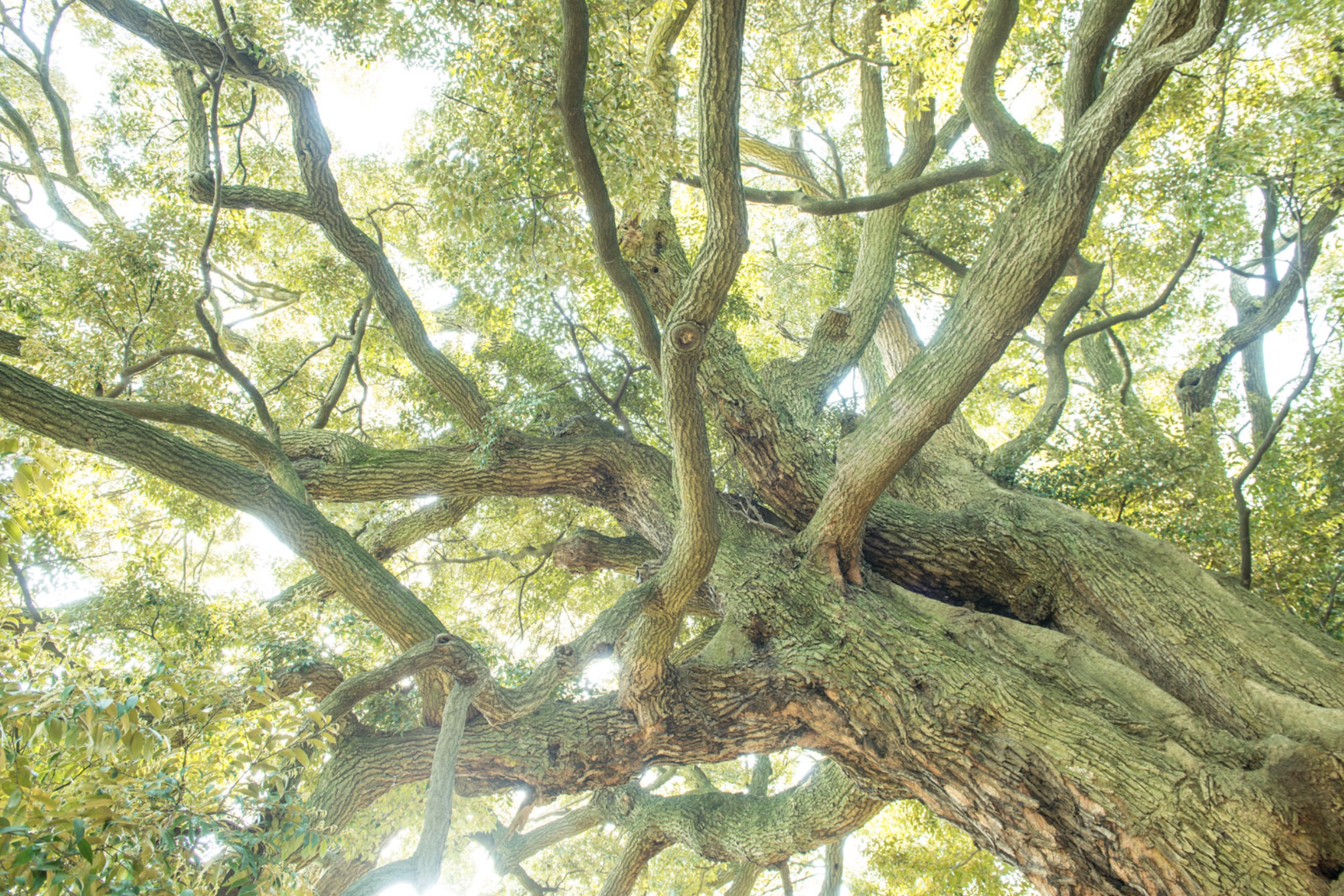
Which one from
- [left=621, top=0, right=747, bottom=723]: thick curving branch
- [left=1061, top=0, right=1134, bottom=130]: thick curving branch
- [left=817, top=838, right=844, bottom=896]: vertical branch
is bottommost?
[left=817, top=838, right=844, bottom=896]: vertical branch

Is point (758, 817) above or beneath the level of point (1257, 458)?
beneath

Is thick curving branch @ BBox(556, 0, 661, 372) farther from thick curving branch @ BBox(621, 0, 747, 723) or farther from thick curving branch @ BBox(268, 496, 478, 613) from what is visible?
thick curving branch @ BBox(268, 496, 478, 613)

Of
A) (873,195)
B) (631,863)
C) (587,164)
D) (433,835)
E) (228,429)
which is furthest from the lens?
(631,863)

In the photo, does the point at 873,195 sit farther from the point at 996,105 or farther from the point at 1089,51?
the point at 1089,51

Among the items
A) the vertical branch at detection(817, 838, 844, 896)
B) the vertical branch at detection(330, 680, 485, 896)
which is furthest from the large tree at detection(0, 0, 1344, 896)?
the vertical branch at detection(817, 838, 844, 896)

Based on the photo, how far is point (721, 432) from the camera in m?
6.64

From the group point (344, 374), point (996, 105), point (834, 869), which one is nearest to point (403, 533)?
point (344, 374)

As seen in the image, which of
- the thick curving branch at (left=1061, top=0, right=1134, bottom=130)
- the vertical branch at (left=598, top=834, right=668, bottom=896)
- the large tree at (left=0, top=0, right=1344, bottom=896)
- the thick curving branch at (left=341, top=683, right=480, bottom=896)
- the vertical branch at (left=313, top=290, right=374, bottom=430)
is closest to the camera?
the thick curving branch at (left=341, top=683, right=480, bottom=896)

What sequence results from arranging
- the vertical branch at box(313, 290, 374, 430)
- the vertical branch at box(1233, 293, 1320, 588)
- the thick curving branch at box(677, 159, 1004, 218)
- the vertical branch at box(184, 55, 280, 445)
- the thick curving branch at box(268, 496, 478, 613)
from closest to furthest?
the vertical branch at box(1233, 293, 1320, 588) < the vertical branch at box(184, 55, 280, 445) < the thick curving branch at box(677, 159, 1004, 218) < the vertical branch at box(313, 290, 374, 430) < the thick curving branch at box(268, 496, 478, 613)

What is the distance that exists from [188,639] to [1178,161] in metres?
10.4

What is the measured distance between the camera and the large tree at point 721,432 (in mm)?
4191

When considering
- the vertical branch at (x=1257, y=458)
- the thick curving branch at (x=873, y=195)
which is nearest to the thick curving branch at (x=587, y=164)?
the thick curving branch at (x=873, y=195)

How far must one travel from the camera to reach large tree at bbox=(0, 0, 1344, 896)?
419cm

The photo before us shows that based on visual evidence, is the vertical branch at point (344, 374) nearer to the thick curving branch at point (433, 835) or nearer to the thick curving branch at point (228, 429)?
the thick curving branch at point (228, 429)
